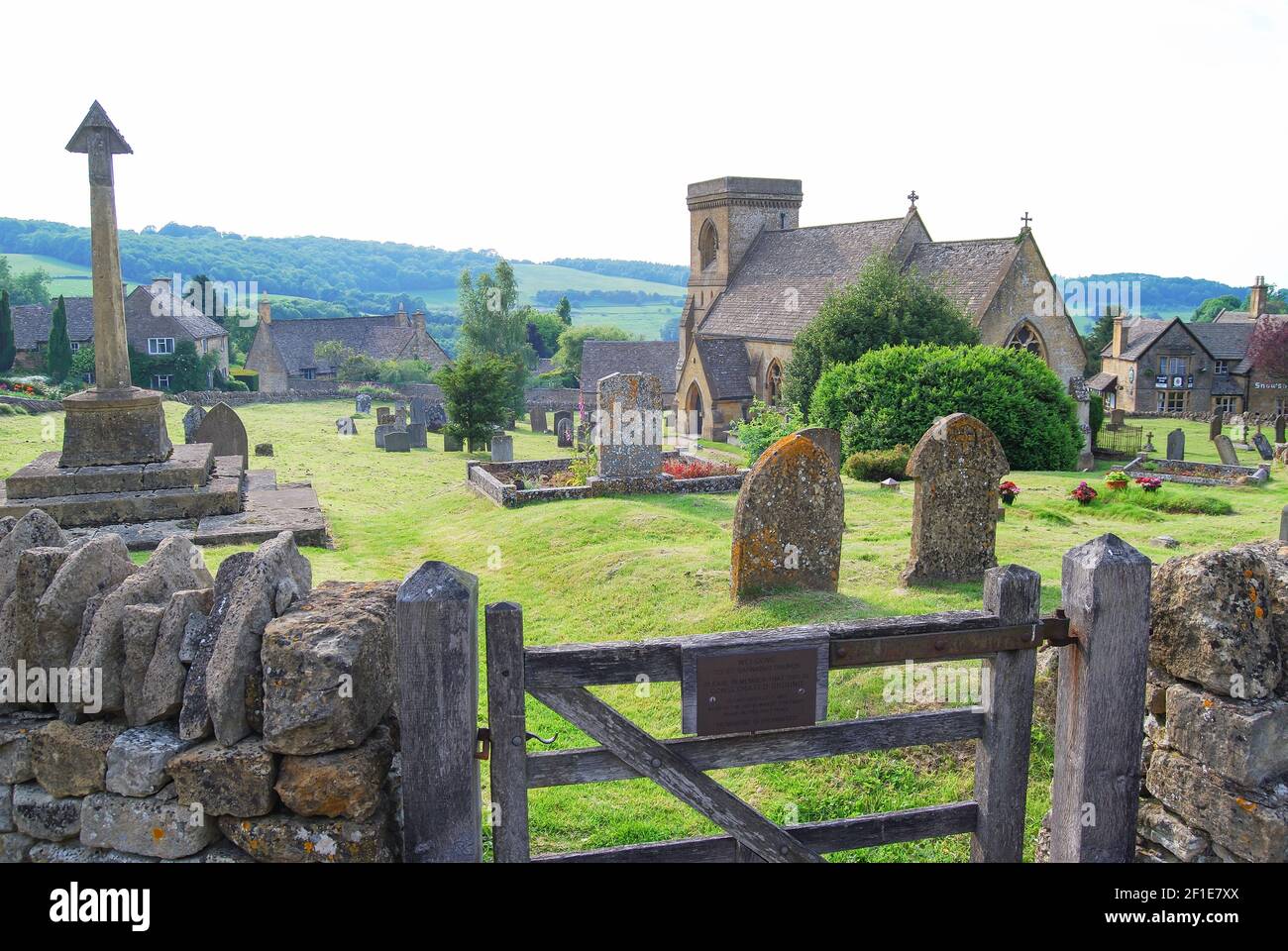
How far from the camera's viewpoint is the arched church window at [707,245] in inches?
1991

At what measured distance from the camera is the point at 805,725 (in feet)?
13.0

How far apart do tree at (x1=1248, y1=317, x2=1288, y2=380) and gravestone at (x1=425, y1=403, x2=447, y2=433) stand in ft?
166

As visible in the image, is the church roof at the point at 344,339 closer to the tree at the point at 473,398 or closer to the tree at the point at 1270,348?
the tree at the point at 473,398

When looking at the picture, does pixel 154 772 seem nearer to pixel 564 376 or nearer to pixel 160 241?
pixel 564 376

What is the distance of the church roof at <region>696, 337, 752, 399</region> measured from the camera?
141ft

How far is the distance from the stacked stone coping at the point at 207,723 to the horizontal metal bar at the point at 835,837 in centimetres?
85

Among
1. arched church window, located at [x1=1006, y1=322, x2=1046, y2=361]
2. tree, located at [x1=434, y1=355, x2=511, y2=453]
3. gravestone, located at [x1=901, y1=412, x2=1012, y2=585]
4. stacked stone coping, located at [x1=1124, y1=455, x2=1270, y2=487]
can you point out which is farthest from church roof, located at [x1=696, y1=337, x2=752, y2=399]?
gravestone, located at [x1=901, y1=412, x2=1012, y2=585]

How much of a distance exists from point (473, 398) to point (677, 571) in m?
19.4

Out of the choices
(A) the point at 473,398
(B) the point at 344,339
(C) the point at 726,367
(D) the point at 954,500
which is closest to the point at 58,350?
(B) the point at 344,339

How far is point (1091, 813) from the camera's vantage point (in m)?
4.06

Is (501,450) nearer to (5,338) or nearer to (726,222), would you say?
(726,222)
